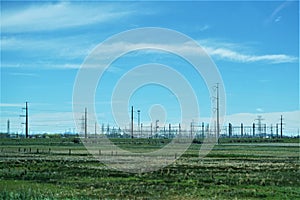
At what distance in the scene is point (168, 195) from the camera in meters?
25.0

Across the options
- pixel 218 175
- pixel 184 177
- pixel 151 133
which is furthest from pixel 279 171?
pixel 151 133

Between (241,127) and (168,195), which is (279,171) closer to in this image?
(168,195)

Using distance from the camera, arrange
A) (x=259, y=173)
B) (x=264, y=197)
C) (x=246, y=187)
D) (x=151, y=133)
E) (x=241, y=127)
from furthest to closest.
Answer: (x=241, y=127) < (x=151, y=133) < (x=259, y=173) < (x=246, y=187) < (x=264, y=197)

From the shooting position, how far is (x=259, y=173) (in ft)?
116

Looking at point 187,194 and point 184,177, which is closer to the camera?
point 187,194

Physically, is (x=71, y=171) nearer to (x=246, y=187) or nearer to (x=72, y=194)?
(x=72, y=194)

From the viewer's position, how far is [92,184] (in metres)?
28.9

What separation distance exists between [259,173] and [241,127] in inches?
5746

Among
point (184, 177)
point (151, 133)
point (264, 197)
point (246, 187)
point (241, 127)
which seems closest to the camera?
point (264, 197)

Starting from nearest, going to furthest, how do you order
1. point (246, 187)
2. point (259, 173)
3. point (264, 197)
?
point (264, 197) → point (246, 187) → point (259, 173)

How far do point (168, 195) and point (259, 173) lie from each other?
40.4 ft

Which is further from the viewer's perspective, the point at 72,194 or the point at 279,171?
the point at 279,171

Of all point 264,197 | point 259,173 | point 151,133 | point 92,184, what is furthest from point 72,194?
point 151,133

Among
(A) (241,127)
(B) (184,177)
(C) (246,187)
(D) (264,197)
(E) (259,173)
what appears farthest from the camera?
(A) (241,127)
